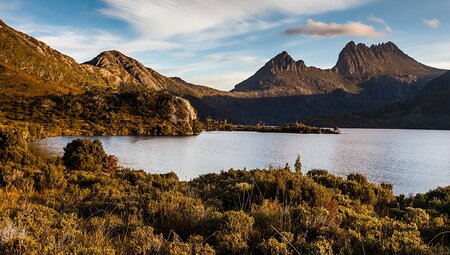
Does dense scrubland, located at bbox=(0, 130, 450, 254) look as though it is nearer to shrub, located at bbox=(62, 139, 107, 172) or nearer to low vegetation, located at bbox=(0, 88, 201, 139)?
shrub, located at bbox=(62, 139, 107, 172)

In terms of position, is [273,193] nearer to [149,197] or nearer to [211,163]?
[149,197]

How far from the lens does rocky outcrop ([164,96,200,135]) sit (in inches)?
5658

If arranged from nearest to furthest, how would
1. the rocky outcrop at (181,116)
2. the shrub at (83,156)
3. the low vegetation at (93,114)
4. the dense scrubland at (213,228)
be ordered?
the dense scrubland at (213,228)
the shrub at (83,156)
the low vegetation at (93,114)
the rocky outcrop at (181,116)

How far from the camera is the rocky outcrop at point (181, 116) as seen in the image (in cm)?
14371

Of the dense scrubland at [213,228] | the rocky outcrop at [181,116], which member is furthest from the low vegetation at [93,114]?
the dense scrubland at [213,228]

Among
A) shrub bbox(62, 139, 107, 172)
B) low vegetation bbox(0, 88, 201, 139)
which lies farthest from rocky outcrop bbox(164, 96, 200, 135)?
shrub bbox(62, 139, 107, 172)

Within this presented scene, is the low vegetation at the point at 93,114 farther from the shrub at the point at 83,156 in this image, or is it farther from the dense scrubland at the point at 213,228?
the dense scrubland at the point at 213,228

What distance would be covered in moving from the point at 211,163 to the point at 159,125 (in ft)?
243

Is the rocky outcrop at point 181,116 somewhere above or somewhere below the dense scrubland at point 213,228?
above

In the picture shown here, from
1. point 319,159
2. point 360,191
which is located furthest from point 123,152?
point 360,191

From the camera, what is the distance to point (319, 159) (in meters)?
71.0

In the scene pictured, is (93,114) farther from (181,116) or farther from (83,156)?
(83,156)

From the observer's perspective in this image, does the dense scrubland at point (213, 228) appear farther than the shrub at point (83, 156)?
No

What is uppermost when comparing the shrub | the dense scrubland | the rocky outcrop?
the rocky outcrop
